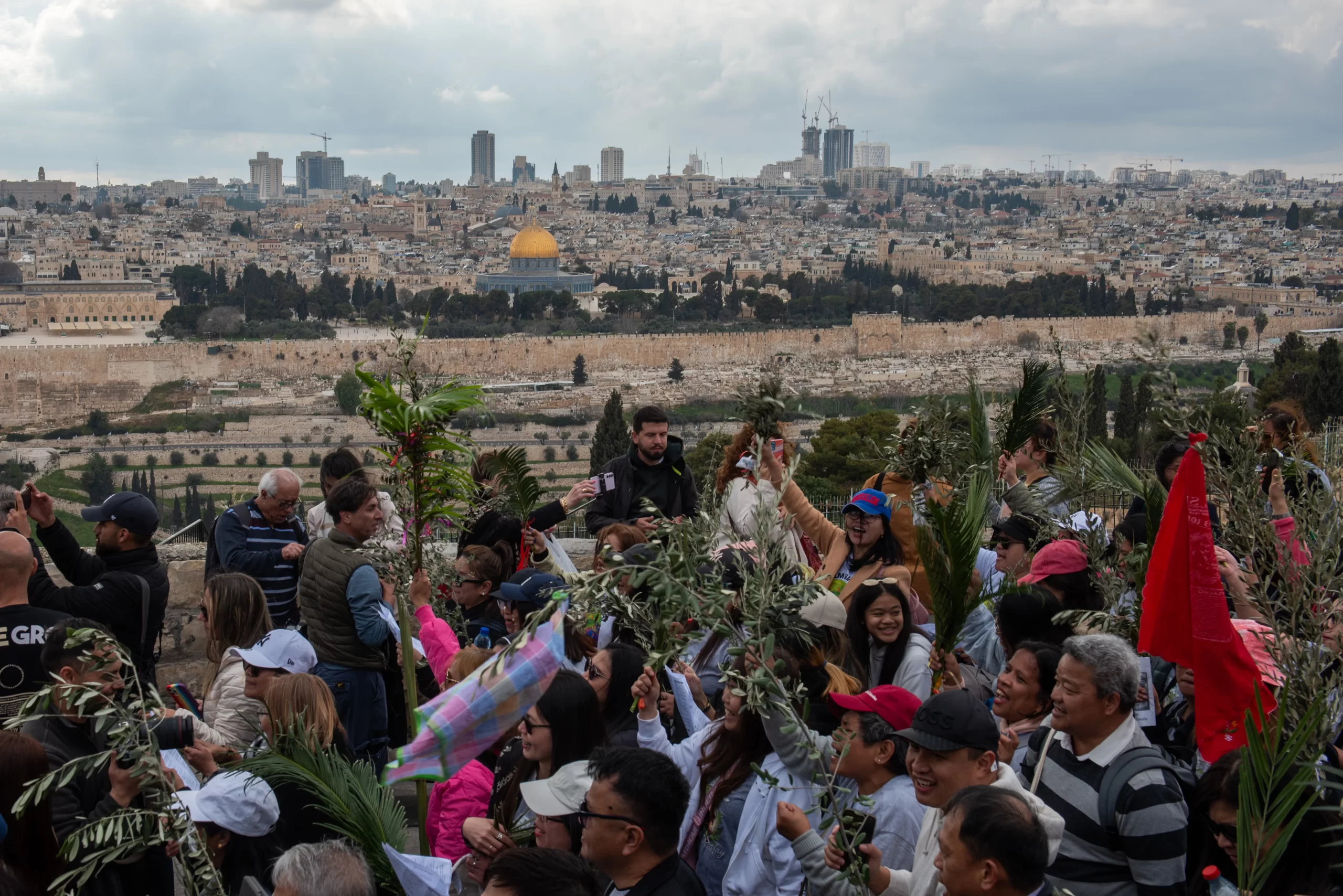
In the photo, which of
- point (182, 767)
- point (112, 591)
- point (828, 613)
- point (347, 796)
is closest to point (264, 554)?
point (112, 591)

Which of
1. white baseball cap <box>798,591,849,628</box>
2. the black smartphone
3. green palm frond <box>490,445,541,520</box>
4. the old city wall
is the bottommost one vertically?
the old city wall

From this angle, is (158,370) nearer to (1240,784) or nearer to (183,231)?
(1240,784)

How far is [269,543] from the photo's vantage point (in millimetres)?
3629

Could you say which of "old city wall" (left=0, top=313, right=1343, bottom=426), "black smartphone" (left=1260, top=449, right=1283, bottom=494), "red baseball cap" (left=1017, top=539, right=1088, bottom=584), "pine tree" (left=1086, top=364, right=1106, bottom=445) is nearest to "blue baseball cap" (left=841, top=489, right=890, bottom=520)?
"red baseball cap" (left=1017, top=539, right=1088, bottom=584)

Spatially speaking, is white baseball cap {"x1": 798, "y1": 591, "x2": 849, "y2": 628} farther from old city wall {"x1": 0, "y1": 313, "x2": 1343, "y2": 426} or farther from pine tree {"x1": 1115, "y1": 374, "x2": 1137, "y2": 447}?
old city wall {"x1": 0, "y1": 313, "x2": 1343, "y2": 426}

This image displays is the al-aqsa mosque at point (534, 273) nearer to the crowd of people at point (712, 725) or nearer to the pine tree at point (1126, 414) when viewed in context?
the pine tree at point (1126, 414)

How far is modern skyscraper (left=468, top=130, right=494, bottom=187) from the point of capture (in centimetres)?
17212

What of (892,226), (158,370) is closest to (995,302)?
(158,370)

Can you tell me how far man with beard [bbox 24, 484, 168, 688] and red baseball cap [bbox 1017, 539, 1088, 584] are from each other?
1.94m

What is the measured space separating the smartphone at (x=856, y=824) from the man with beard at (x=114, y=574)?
65.8 inches

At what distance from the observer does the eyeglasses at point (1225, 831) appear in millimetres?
1996

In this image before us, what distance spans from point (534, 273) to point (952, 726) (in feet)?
211

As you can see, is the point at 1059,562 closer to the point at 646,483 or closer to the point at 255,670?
the point at 646,483

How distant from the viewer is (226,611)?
273cm
